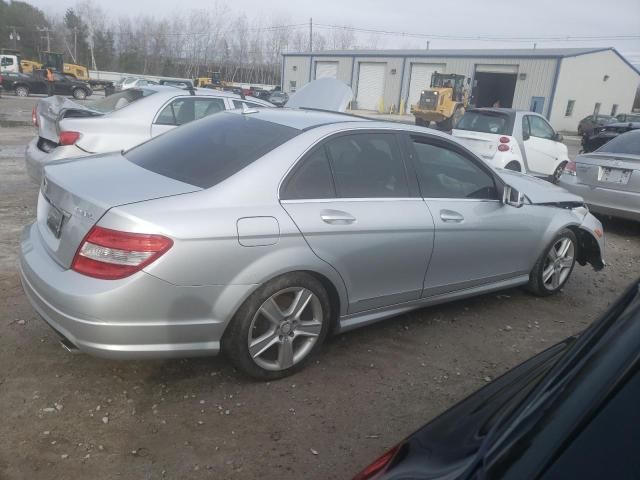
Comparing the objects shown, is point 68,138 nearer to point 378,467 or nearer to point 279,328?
point 279,328

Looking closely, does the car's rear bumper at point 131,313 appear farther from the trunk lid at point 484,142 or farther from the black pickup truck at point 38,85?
the black pickup truck at point 38,85

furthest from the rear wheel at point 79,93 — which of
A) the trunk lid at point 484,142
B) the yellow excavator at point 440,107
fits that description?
the trunk lid at point 484,142

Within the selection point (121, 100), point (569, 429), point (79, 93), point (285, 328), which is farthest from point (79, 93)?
point (569, 429)

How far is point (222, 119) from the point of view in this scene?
388 centimetres

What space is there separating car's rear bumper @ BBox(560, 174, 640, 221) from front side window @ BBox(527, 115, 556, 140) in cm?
301

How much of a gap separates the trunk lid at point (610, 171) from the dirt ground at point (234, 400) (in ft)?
11.5

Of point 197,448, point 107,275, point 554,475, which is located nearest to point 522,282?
point 197,448

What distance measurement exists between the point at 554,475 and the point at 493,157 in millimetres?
9482

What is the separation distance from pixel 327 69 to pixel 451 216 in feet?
160

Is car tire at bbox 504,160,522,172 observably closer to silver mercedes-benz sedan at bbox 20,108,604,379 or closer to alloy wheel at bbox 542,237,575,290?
alloy wheel at bbox 542,237,575,290

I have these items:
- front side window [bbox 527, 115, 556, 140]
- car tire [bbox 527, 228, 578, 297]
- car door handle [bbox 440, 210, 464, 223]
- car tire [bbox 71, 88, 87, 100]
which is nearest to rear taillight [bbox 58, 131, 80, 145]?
car door handle [bbox 440, 210, 464, 223]

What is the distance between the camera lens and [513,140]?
984 centimetres

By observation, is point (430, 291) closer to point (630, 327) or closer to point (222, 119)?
point (222, 119)

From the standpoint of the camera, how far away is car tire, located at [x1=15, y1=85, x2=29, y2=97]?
3199 centimetres
